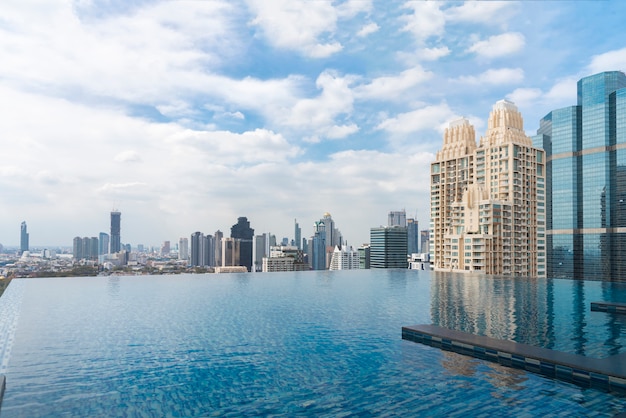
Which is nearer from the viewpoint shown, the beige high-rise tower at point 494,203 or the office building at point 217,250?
the beige high-rise tower at point 494,203

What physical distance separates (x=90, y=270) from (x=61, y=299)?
34.2 meters

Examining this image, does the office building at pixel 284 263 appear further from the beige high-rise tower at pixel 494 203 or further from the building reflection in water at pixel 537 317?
the building reflection in water at pixel 537 317

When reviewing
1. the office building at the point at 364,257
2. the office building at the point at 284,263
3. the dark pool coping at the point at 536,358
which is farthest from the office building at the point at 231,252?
the dark pool coping at the point at 536,358

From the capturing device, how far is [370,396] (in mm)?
15844

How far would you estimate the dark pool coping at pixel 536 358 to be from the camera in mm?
16703

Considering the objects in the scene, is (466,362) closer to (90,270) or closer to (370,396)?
(370,396)

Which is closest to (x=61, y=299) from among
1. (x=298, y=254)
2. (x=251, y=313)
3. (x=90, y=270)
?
(x=251, y=313)

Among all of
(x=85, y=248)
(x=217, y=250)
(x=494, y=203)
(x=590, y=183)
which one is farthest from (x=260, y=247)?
(x=494, y=203)

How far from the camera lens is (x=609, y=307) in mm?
36281

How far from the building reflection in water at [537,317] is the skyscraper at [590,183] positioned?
275 ft

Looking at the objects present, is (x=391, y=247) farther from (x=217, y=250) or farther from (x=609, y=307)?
(x=609, y=307)

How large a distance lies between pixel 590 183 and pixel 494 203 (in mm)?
69827

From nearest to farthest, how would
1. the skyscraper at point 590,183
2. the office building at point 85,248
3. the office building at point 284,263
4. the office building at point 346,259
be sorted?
the office building at point 85,248, the skyscraper at point 590,183, the office building at point 284,263, the office building at point 346,259

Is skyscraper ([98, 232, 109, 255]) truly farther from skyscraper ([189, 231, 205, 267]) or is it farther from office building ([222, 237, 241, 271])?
office building ([222, 237, 241, 271])
